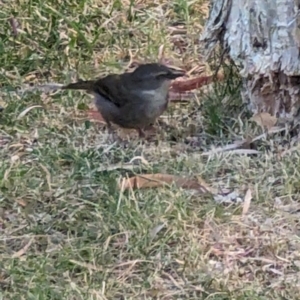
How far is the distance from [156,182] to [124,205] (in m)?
0.26

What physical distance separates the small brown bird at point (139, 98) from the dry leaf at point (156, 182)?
62 cm

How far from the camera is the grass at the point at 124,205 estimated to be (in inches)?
137

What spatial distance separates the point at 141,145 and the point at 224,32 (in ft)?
2.14

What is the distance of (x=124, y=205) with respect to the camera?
12.6ft

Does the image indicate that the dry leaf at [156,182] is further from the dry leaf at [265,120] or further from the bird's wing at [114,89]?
the bird's wing at [114,89]

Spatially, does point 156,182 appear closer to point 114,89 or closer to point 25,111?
point 114,89

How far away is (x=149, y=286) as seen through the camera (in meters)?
3.45

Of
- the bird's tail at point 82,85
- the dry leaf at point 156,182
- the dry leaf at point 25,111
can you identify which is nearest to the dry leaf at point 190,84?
the bird's tail at point 82,85

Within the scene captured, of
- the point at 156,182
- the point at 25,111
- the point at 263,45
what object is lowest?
the point at 25,111

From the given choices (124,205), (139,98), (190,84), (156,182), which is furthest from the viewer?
(190,84)

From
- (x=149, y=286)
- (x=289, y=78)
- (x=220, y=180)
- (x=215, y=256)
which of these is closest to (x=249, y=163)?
(x=220, y=180)

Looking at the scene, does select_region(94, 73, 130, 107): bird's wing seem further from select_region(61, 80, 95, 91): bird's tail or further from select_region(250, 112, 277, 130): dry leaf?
select_region(250, 112, 277, 130): dry leaf

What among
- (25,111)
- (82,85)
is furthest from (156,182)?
(25,111)

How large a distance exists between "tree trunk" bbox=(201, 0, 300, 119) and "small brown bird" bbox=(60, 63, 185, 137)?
Answer: 298 mm
